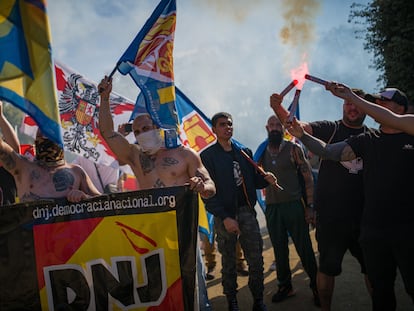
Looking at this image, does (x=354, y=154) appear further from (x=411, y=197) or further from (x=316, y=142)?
(x=411, y=197)

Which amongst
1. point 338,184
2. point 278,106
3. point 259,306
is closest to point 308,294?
point 259,306

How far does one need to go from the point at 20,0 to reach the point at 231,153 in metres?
2.66

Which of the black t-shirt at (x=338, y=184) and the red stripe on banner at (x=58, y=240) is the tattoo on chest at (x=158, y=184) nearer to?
the red stripe on banner at (x=58, y=240)

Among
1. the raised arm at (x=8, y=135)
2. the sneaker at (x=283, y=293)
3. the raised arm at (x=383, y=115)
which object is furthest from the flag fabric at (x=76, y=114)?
the raised arm at (x=383, y=115)

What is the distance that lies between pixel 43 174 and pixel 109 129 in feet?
2.45

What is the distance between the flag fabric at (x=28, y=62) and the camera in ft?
10.2

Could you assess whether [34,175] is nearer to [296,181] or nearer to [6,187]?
[6,187]

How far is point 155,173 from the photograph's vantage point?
4.08 meters

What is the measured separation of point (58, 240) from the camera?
3270 millimetres

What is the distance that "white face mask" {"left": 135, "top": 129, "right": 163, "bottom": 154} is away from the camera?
4.17m

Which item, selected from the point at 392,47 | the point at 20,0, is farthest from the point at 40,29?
the point at 392,47

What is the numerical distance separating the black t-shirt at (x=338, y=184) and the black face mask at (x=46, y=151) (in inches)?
100

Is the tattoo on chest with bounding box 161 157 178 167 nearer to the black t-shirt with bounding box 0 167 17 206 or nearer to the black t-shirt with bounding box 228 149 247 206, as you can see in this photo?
the black t-shirt with bounding box 228 149 247 206

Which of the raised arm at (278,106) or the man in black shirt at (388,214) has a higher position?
the raised arm at (278,106)
